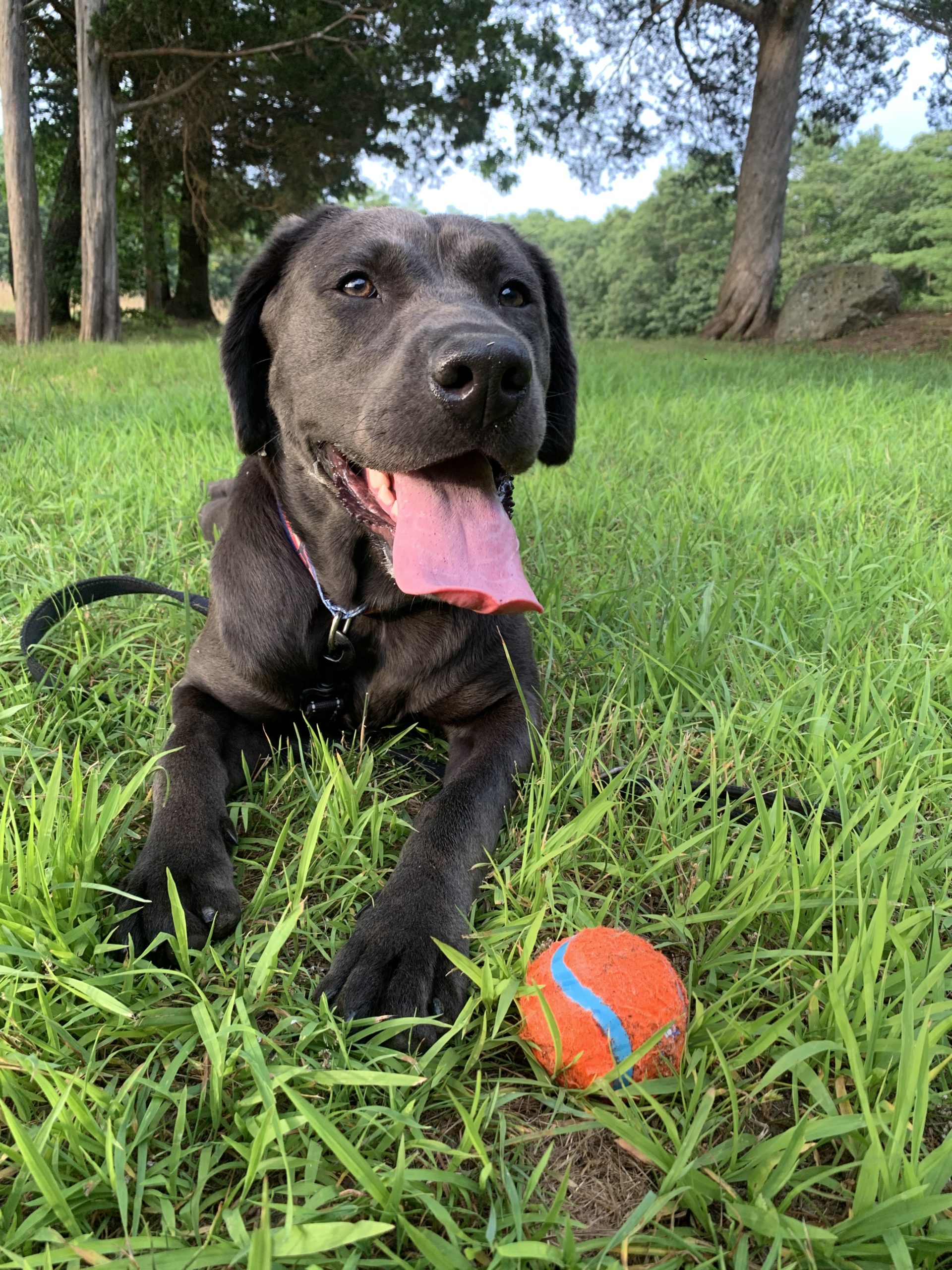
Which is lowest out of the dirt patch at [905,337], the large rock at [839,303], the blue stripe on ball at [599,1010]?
the blue stripe on ball at [599,1010]

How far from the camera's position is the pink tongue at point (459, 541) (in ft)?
5.83

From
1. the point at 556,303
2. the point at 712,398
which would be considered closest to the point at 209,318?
the point at 712,398

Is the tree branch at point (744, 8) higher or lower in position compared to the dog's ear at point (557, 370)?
higher

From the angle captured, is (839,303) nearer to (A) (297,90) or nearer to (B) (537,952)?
(A) (297,90)

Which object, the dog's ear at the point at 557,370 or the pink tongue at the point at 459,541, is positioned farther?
the dog's ear at the point at 557,370

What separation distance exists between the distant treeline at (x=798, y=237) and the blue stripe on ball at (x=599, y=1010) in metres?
30.3

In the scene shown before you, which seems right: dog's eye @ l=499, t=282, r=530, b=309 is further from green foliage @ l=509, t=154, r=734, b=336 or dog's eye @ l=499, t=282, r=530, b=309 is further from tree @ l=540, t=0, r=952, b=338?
green foliage @ l=509, t=154, r=734, b=336

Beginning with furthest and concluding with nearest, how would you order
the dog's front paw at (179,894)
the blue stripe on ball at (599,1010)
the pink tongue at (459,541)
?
the pink tongue at (459,541) → the dog's front paw at (179,894) → the blue stripe on ball at (599,1010)

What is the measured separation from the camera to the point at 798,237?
4444 cm

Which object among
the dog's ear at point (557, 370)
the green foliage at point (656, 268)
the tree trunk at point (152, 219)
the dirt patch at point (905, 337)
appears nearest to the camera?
the dog's ear at point (557, 370)

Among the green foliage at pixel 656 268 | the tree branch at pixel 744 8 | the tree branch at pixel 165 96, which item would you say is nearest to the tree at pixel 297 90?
the tree branch at pixel 165 96

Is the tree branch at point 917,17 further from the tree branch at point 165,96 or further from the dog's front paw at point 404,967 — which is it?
the dog's front paw at point 404,967

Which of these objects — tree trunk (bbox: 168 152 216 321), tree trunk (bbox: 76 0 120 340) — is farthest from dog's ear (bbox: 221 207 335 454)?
tree trunk (bbox: 168 152 216 321)

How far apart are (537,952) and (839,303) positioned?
50.9 ft
